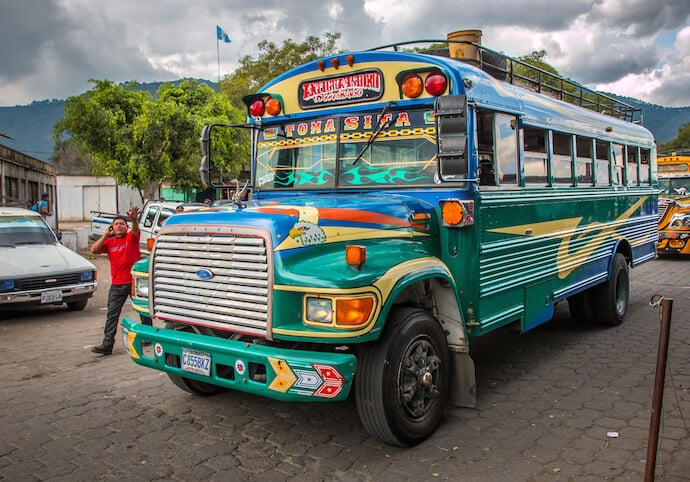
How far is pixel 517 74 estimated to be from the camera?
645cm

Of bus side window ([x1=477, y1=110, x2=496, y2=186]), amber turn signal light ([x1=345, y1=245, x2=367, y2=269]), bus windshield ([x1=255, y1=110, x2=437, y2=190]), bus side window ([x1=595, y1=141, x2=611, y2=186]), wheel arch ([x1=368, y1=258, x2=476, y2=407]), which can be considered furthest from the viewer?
bus side window ([x1=595, y1=141, x2=611, y2=186])

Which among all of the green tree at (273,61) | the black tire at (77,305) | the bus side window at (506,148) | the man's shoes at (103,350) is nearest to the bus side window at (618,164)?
the bus side window at (506,148)

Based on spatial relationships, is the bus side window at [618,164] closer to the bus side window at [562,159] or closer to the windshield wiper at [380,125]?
the bus side window at [562,159]

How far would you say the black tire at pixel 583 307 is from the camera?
26.5 ft

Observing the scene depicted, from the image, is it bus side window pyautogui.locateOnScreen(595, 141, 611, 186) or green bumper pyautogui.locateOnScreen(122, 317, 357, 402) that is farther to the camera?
bus side window pyautogui.locateOnScreen(595, 141, 611, 186)

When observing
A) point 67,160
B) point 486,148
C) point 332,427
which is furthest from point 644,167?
point 67,160

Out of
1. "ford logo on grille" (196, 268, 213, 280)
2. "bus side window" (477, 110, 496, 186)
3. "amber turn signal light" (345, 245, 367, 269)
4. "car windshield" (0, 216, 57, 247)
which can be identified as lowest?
"ford logo on grille" (196, 268, 213, 280)

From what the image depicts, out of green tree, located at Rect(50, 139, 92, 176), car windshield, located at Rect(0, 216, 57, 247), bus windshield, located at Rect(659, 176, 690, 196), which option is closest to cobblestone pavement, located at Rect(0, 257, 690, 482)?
car windshield, located at Rect(0, 216, 57, 247)

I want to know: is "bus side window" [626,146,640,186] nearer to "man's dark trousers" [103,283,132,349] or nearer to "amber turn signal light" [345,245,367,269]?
"amber turn signal light" [345,245,367,269]

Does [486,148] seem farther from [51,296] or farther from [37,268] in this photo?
[37,268]

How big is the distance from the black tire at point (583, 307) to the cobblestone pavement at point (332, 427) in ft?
3.23

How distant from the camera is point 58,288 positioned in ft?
30.6

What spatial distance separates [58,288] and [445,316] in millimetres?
6783

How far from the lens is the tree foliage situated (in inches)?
802
